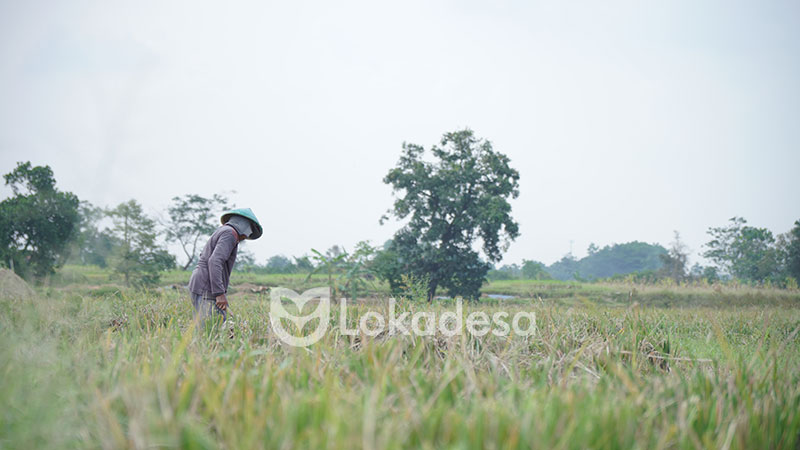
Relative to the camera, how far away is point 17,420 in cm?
129

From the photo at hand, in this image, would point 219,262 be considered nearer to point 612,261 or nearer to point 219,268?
point 219,268

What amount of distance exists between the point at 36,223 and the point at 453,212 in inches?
684

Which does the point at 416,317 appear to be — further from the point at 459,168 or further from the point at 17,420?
the point at 459,168

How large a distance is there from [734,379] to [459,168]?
1708 centimetres

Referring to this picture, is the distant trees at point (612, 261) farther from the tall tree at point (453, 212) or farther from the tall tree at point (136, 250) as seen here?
the tall tree at point (136, 250)

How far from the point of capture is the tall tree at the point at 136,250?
14984 millimetres

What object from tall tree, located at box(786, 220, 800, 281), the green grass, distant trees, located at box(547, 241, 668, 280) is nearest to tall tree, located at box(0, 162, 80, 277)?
the green grass

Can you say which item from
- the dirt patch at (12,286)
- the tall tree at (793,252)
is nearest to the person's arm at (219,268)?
the dirt patch at (12,286)

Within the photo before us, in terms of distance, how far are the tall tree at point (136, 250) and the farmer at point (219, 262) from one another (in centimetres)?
1183

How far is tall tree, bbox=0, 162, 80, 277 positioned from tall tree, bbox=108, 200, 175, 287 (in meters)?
4.79

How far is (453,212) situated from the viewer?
60.8ft

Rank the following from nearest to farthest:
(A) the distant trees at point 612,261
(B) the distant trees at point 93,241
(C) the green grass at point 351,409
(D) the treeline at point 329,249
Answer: (C) the green grass at point 351,409, (D) the treeline at point 329,249, (B) the distant trees at point 93,241, (A) the distant trees at point 612,261

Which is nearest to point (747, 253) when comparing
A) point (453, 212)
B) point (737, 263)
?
point (737, 263)

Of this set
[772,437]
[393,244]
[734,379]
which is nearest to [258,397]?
[772,437]
